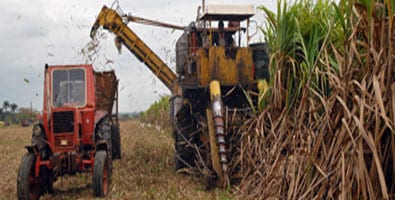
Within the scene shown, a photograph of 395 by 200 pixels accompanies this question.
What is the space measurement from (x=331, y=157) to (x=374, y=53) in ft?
Result: 2.78

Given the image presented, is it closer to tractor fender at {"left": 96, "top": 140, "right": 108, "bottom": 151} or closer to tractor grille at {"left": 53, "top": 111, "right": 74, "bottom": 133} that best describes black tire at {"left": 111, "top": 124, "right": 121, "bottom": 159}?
tractor fender at {"left": 96, "top": 140, "right": 108, "bottom": 151}

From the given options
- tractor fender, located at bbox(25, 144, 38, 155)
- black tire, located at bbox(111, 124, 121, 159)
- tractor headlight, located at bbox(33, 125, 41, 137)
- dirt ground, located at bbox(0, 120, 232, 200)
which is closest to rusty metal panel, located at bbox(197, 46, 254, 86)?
dirt ground, located at bbox(0, 120, 232, 200)

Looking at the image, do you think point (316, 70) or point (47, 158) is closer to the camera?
point (316, 70)

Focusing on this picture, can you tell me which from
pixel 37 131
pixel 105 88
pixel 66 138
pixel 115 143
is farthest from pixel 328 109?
pixel 115 143

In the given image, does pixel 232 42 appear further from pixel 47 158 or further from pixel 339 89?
pixel 339 89

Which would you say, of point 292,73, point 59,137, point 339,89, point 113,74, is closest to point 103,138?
point 59,137

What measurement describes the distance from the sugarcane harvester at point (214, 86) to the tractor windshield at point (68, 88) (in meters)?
1.53

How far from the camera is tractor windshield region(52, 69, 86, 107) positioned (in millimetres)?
7691

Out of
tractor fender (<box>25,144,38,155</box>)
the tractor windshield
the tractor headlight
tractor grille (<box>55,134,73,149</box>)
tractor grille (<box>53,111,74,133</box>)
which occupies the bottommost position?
tractor fender (<box>25,144,38,155</box>)

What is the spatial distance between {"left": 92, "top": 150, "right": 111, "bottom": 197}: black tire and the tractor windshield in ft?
3.37

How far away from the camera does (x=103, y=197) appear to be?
6.91 meters

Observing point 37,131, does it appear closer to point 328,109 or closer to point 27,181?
point 27,181

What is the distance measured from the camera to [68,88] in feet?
25.5

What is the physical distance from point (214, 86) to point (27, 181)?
2.79m
